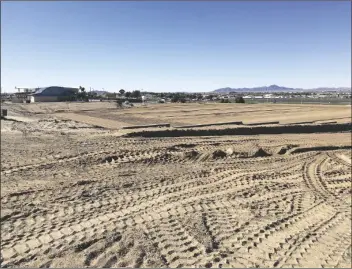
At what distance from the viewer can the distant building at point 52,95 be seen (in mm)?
71562

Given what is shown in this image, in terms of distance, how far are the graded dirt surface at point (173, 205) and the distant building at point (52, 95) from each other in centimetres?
5621

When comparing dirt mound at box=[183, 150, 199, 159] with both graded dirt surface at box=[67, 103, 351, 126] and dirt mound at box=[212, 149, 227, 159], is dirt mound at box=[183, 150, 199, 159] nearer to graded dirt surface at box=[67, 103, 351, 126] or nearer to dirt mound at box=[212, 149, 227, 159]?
dirt mound at box=[212, 149, 227, 159]

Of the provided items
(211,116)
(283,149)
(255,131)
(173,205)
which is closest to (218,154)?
(283,149)

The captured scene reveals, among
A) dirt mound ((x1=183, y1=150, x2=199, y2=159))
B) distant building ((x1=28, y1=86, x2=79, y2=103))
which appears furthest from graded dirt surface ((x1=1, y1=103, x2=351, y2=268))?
distant building ((x1=28, y1=86, x2=79, y2=103))

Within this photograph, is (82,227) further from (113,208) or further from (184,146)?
(184,146)

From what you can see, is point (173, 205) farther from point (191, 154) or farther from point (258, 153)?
point (258, 153)

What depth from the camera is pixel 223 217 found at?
8984mm

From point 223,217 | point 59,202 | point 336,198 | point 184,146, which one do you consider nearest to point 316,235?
point 223,217

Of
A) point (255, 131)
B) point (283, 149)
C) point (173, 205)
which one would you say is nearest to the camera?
point (173, 205)

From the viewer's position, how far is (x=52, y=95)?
77625 millimetres

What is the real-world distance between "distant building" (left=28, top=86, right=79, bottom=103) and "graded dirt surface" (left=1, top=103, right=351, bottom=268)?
56.2 metres

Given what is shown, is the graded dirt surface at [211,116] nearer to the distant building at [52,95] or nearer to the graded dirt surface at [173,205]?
the graded dirt surface at [173,205]

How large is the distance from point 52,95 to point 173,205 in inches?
2845

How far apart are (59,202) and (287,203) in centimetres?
545
